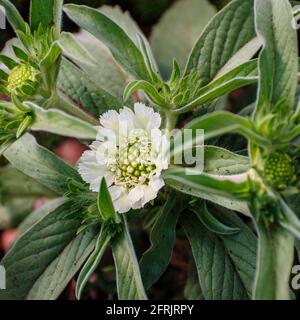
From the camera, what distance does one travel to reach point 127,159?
46.5 inches

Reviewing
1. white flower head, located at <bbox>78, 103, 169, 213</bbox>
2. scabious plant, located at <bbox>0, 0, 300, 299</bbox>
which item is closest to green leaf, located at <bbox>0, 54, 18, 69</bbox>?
scabious plant, located at <bbox>0, 0, 300, 299</bbox>

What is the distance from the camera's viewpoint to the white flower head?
1176 mm

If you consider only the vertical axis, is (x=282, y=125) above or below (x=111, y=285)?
above

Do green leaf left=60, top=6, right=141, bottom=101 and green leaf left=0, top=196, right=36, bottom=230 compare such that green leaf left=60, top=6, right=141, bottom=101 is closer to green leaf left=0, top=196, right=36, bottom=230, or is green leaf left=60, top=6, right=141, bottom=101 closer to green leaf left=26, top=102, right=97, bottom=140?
green leaf left=26, top=102, right=97, bottom=140

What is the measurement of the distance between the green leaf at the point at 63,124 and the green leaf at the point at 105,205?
105mm

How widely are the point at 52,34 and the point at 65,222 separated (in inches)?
18.0

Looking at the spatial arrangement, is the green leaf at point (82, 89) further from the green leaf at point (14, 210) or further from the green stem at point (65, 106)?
the green leaf at point (14, 210)

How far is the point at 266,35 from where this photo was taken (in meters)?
1.09

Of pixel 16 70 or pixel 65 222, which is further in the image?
pixel 65 222

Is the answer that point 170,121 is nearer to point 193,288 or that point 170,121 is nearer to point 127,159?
point 127,159

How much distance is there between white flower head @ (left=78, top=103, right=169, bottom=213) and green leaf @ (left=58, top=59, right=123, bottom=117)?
0.61 ft
